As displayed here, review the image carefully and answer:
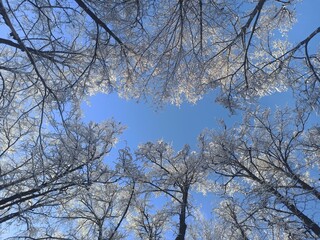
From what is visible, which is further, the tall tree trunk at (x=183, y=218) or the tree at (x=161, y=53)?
the tall tree trunk at (x=183, y=218)

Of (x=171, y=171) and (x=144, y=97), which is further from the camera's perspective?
(x=171, y=171)

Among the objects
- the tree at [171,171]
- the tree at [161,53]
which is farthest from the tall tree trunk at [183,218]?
the tree at [161,53]

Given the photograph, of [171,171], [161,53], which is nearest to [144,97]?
[161,53]

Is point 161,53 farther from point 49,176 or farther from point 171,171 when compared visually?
point 171,171

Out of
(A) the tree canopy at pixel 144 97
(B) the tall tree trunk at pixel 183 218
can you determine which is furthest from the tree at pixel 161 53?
(B) the tall tree trunk at pixel 183 218

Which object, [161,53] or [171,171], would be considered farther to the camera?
[171,171]

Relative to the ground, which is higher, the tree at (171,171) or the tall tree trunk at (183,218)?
the tree at (171,171)

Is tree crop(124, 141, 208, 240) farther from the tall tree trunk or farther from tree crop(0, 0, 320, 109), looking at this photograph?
tree crop(0, 0, 320, 109)

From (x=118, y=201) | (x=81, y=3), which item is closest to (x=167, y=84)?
(x=81, y=3)

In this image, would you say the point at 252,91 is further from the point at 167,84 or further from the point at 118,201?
the point at 118,201

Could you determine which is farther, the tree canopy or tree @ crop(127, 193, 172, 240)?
tree @ crop(127, 193, 172, 240)

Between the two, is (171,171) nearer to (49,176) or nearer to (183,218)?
(183,218)

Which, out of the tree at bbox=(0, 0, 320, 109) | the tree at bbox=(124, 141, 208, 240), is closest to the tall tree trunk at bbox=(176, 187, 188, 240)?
the tree at bbox=(124, 141, 208, 240)

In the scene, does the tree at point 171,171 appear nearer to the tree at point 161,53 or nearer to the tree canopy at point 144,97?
the tree canopy at point 144,97
